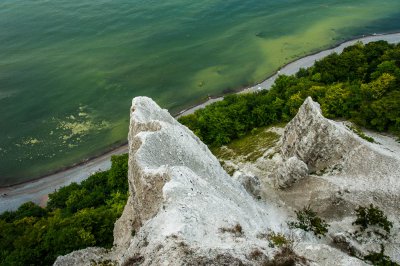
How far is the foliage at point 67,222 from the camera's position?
32625 mm

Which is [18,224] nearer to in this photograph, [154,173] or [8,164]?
[8,164]

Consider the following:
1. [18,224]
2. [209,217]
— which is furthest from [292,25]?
[209,217]

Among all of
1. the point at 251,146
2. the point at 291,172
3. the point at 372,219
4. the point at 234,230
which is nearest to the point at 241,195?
the point at 291,172

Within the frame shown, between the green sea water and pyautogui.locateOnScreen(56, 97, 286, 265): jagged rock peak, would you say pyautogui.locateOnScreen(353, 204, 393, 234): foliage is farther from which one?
the green sea water

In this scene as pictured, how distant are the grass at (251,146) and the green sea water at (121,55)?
2003cm

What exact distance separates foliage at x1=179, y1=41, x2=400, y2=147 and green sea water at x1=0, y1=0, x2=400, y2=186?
1558 cm

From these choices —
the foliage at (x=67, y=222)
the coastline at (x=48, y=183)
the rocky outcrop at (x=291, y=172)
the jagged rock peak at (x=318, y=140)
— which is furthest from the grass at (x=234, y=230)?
the coastline at (x=48, y=183)

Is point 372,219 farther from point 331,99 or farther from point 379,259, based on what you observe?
point 331,99

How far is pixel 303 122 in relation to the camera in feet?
109

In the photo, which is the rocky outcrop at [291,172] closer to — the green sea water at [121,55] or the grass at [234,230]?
the grass at [234,230]

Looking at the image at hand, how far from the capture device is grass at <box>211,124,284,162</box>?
137ft

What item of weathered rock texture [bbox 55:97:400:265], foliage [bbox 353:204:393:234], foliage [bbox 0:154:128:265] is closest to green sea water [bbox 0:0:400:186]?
foliage [bbox 0:154:128:265]

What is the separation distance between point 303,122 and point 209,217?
18830 mm

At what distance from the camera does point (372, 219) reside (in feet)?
82.2
